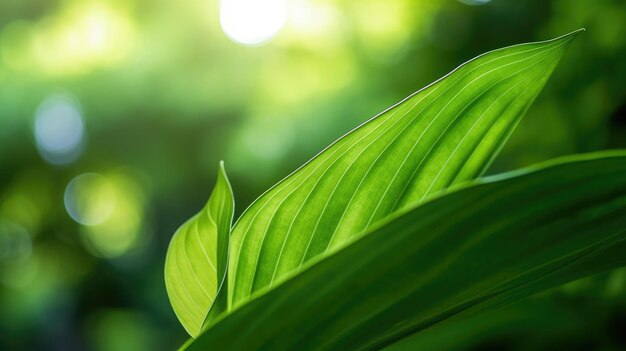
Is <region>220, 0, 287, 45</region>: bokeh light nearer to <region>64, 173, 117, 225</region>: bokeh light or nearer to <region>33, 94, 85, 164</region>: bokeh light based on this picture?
<region>33, 94, 85, 164</region>: bokeh light

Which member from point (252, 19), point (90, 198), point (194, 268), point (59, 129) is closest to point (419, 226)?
point (194, 268)

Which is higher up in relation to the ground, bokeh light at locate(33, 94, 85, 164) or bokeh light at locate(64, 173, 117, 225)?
bokeh light at locate(33, 94, 85, 164)

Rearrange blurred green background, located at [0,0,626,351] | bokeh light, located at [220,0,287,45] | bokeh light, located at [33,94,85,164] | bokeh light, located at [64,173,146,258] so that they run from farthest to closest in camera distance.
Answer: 1. bokeh light, located at [64,173,146,258]
2. bokeh light, located at [33,94,85,164]
3. bokeh light, located at [220,0,287,45]
4. blurred green background, located at [0,0,626,351]

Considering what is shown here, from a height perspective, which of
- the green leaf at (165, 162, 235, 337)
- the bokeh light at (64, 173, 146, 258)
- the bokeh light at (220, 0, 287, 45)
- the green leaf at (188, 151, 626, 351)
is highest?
the bokeh light at (220, 0, 287, 45)

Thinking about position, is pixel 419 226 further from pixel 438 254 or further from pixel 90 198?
pixel 90 198

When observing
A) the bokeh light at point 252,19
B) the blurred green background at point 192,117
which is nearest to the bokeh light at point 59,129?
the blurred green background at point 192,117

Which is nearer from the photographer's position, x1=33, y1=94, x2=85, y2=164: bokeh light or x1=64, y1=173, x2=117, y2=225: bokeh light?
x1=33, y1=94, x2=85, y2=164: bokeh light

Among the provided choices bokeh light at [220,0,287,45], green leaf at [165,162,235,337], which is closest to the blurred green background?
bokeh light at [220,0,287,45]

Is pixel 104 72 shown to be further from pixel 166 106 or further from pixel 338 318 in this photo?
pixel 338 318

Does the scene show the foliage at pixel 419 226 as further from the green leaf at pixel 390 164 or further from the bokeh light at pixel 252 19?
the bokeh light at pixel 252 19

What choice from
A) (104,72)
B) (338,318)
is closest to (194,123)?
(104,72)
